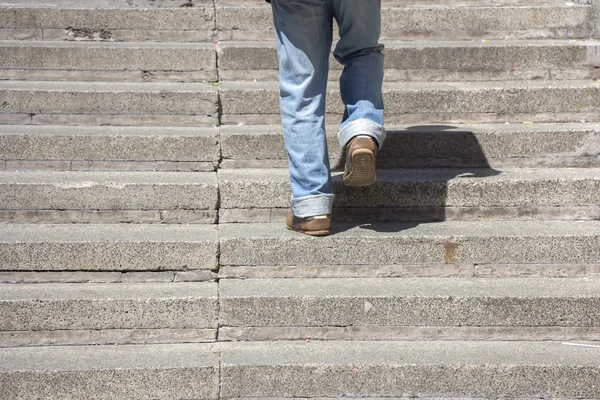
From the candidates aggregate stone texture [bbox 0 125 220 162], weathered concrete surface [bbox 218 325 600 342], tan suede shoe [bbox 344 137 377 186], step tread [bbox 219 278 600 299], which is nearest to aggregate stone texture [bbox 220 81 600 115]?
aggregate stone texture [bbox 0 125 220 162]

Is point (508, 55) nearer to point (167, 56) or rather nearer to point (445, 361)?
point (167, 56)

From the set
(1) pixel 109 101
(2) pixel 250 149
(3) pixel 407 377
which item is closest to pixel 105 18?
(1) pixel 109 101

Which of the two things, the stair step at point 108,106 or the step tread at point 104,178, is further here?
the stair step at point 108,106

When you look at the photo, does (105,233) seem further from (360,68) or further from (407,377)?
(407,377)

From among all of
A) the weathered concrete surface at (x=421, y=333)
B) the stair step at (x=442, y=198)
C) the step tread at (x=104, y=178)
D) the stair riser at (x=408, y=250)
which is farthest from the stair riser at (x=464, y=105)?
the weathered concrete surface at (x=421, y=333)

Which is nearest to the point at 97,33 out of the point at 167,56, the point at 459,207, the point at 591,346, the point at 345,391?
the point at 167,56

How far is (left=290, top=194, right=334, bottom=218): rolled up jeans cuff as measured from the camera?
4.12m

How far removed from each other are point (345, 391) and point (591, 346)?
1103mm

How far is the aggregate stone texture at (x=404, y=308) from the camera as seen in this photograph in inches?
154

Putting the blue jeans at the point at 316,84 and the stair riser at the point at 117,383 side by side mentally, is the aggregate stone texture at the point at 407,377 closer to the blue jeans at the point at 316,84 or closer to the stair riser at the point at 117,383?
the stair riser at the point at 117,383

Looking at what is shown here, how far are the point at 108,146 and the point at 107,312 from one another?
1.14 metres

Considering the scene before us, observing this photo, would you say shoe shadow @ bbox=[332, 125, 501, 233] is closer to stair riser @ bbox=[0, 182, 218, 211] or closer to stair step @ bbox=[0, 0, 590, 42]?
stair riser @ bbox=[0, 182, 218, 211]

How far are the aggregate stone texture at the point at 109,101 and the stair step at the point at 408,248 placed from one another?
1227 millimetres

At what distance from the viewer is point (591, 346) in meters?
3.89
